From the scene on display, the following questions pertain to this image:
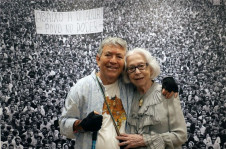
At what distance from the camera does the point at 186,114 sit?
2365 mm

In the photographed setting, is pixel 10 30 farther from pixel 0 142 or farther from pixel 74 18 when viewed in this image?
pixel 0 142

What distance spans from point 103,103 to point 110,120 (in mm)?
132

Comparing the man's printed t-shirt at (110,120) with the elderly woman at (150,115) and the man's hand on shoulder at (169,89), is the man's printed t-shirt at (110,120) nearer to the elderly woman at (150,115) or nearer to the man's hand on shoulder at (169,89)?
the elderly woman at (150,115)

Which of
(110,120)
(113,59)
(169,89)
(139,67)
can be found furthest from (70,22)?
(169,89)

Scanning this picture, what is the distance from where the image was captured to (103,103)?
1567mm

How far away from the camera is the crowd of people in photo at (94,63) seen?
2.34m

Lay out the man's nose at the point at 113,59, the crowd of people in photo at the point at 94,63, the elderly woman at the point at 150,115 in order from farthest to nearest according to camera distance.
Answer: the crowd of people in photo at the point at 94,63
the man's nose at the point at 113,59
the elderly woman at the point at 150,115

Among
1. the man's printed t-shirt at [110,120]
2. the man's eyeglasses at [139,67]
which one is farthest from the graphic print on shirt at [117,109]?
the man's eyeglasses at [139,67]

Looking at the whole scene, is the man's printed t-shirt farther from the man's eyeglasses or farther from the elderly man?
the man's eyeglasses

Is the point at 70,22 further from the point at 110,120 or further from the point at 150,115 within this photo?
the point at 150,115

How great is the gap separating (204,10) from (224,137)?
1385 mm

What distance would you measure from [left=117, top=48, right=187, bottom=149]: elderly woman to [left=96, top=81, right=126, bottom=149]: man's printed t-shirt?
56 mm

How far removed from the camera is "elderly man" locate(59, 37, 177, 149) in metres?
1.52

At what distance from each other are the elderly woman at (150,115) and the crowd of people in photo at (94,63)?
2.95 feet
